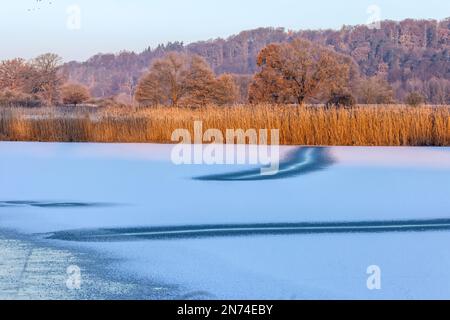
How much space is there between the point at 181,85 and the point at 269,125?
20.7 meters

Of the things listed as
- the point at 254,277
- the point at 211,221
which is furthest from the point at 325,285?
the point at 211,221

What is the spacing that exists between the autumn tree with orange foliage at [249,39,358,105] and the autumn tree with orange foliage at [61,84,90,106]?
12.2 metres

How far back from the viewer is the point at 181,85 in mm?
33875

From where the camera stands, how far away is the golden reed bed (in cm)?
1280

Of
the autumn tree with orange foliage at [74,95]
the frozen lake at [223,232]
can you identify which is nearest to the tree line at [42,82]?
the autumn tree with orange foliage at [74,95]

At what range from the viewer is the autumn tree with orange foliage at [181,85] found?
33438 mm

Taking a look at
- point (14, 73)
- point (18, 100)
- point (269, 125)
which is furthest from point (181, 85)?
point (269, 125)

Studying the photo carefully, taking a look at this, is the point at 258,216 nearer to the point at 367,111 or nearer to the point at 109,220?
the point at 109,220

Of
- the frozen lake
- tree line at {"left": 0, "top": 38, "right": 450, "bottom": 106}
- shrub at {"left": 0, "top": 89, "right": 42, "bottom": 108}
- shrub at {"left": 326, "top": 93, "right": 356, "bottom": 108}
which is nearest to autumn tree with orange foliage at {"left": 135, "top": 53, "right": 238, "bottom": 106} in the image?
tree line at {"left": 0, "top": 38, "right": 450, "bottom": 106}

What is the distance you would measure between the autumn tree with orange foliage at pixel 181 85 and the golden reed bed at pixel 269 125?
18.2 m

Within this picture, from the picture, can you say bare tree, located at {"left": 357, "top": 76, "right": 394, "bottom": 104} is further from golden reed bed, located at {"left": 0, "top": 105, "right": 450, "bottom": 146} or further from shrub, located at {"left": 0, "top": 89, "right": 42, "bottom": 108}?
golden reed bed, located at {"left": 0, "top": 105, "right": 450, "bottom": 146}

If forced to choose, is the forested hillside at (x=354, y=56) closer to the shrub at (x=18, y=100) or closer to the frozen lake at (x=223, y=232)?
the shrub at (x=18, y=100)

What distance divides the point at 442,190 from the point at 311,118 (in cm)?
670

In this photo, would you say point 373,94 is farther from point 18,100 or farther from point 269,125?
point 269,125
